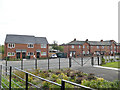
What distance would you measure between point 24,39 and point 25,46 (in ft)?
7.59

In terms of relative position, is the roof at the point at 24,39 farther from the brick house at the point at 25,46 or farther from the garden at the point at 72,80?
the garden at the point at 72,80

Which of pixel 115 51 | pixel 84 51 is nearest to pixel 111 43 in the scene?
pixel 115 51

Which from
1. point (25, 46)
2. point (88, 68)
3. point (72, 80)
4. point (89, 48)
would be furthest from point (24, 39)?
point (72, 80)

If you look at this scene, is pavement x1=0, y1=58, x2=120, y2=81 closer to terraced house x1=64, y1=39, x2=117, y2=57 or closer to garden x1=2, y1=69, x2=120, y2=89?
garden x1=2, y1=69, x2=120, y2=89

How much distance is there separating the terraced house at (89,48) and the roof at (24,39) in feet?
29.2

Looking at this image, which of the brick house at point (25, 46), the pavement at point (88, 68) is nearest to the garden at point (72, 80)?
the pavement at point (88, 68)

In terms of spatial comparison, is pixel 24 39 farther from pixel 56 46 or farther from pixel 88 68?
pixel 88 68

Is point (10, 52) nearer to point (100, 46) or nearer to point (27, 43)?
point (27, 43)

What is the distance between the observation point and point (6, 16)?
15.5 m

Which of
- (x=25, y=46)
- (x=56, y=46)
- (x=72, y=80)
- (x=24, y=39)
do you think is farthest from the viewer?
(x=56, y=46)

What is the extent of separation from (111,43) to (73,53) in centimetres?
1692

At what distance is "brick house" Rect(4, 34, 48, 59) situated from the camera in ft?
112

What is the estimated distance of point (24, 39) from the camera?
3756 centimetres

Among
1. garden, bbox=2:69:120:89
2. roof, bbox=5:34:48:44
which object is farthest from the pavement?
roof, bbox=5:34:48:44
